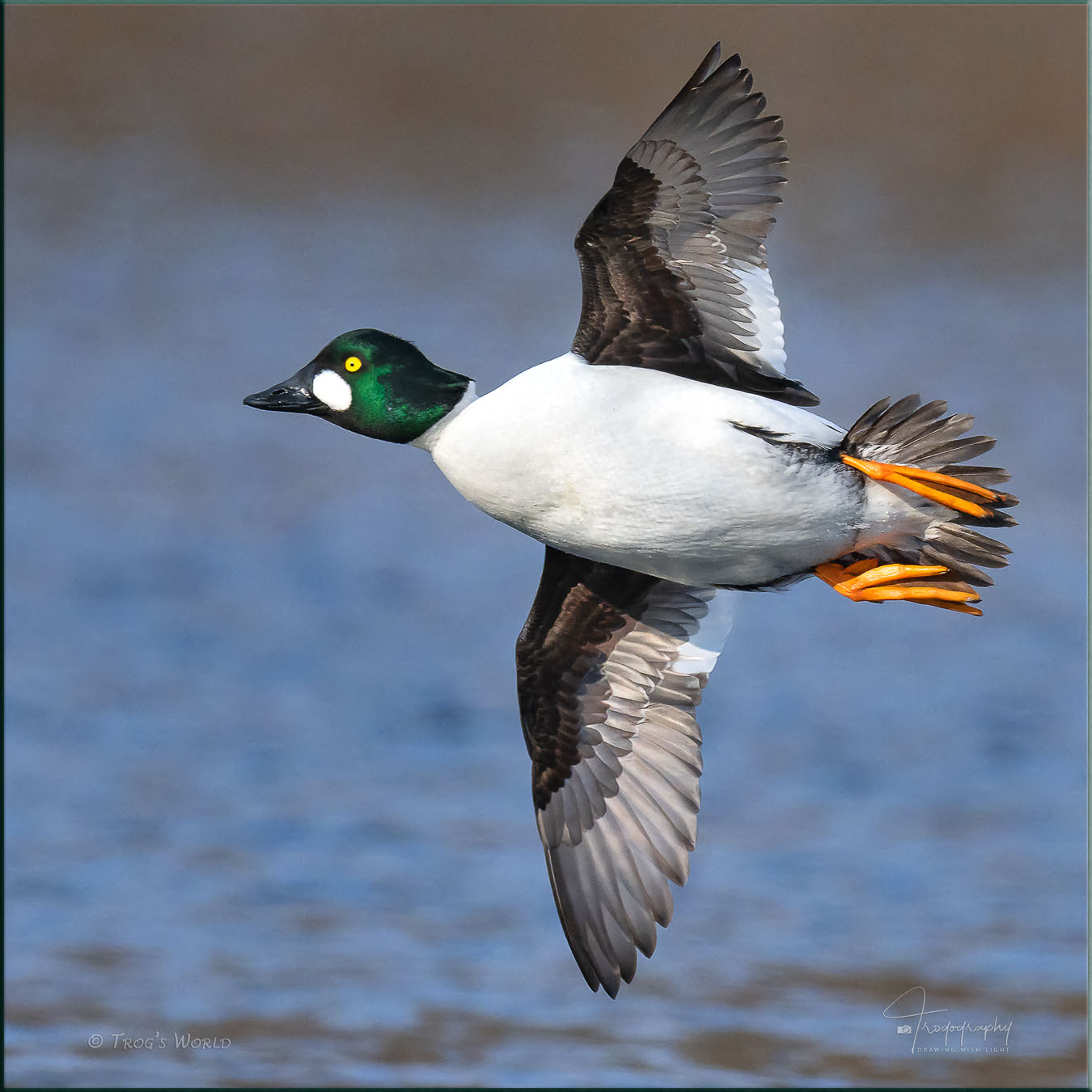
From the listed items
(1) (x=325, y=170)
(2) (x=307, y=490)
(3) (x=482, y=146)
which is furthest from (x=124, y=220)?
(2) (x=307, y=490)

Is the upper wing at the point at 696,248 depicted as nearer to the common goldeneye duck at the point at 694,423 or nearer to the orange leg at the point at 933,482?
the common goldeneye duck at the point at 694,423

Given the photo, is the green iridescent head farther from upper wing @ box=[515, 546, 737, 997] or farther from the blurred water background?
the blurred water background

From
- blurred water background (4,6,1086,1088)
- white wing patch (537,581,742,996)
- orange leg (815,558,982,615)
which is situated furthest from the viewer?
blurred water background (4,6,1086,1088)

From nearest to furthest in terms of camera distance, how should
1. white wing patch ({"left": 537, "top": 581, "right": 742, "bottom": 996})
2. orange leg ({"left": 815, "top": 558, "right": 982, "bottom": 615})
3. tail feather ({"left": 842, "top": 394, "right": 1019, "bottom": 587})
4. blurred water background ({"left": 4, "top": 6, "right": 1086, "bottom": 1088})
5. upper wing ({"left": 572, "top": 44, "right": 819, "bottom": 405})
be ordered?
upper wing ({"left": 572, "top": 44, "right": 819, "bottom": 405})
tail feather ({"left": 842, "top": 394, "right": 1019, "bottom": 587})
orange leg ({"left": 815, "top": 558, "right": 982, "bottom": 615})
white wing patch ({"left": 537, "top": 581, "right": 742, "bottom": 996})
blurred water background ({"left": 4, "top": 6, "right": 1086, "bottom": 1088})

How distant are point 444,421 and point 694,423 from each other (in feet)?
2.19

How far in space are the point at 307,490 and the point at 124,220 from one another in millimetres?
5511

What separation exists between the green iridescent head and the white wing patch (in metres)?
1.12

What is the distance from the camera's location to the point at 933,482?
515cm

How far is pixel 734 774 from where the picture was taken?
14797mm

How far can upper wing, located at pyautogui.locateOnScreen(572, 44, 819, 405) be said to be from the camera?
198 inches

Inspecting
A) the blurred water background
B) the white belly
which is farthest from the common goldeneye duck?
the blurred water background

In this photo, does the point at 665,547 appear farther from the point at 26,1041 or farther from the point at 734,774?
the point at 734,774

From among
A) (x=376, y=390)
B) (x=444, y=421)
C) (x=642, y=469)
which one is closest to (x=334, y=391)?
(x=376, y=390)

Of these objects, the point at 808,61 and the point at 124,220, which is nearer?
the point at 808,61
